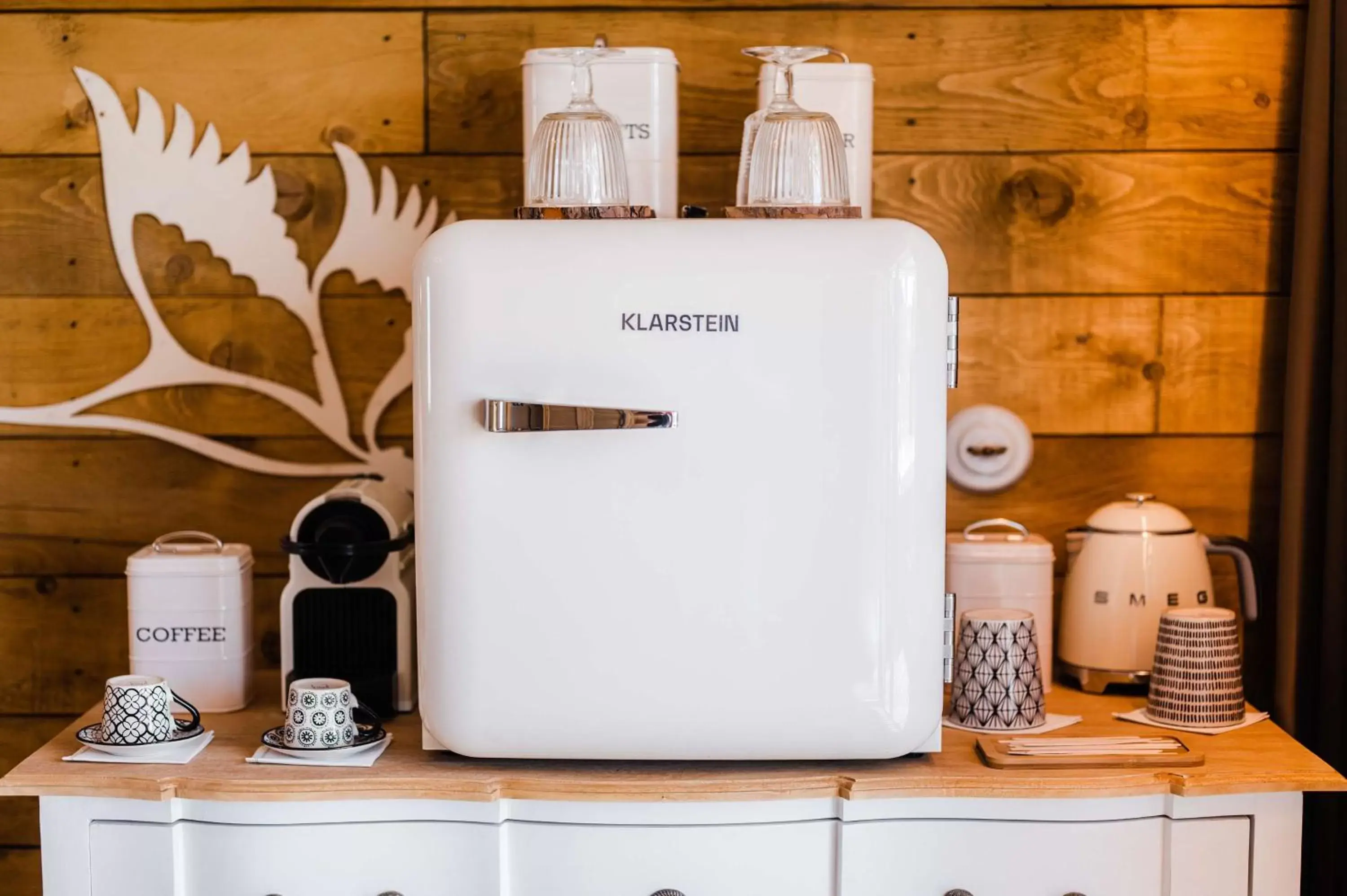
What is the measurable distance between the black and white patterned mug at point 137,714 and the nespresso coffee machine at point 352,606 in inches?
6.3

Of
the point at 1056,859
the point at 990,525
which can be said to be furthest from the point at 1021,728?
the point at 990,525

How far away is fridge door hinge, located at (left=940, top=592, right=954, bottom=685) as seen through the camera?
4.78 feet

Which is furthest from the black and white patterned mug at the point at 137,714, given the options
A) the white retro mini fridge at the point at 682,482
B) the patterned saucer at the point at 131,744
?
the white retro mini fridge at the point at 682,482

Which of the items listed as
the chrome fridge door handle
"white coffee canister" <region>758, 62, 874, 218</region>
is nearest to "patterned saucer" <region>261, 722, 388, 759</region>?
the chrome fridge door handle

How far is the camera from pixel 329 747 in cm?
145

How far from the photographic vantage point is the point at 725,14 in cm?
191

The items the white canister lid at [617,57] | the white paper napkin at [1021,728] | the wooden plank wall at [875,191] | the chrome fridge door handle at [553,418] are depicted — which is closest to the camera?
the chrome fridge door handle at [553,418]

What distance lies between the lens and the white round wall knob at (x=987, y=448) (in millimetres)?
1917

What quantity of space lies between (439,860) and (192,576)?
1.67 ft

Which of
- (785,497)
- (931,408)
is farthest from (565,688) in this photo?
(931,408)

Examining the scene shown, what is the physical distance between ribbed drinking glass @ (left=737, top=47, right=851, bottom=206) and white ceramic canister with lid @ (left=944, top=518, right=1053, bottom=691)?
0.51m

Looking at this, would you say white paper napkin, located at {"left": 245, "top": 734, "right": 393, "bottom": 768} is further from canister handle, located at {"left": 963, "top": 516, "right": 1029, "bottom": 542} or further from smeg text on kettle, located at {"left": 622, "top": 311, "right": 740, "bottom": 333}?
→ canister handle, located at {"left": 963, "top": 516, "right": 1029, "bottom": 542}

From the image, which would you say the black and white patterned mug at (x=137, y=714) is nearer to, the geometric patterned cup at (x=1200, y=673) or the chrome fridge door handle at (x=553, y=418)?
the chrome fridge door handle at (x=553, y=418)

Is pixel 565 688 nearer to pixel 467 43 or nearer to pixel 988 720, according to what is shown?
pixel 988 720
